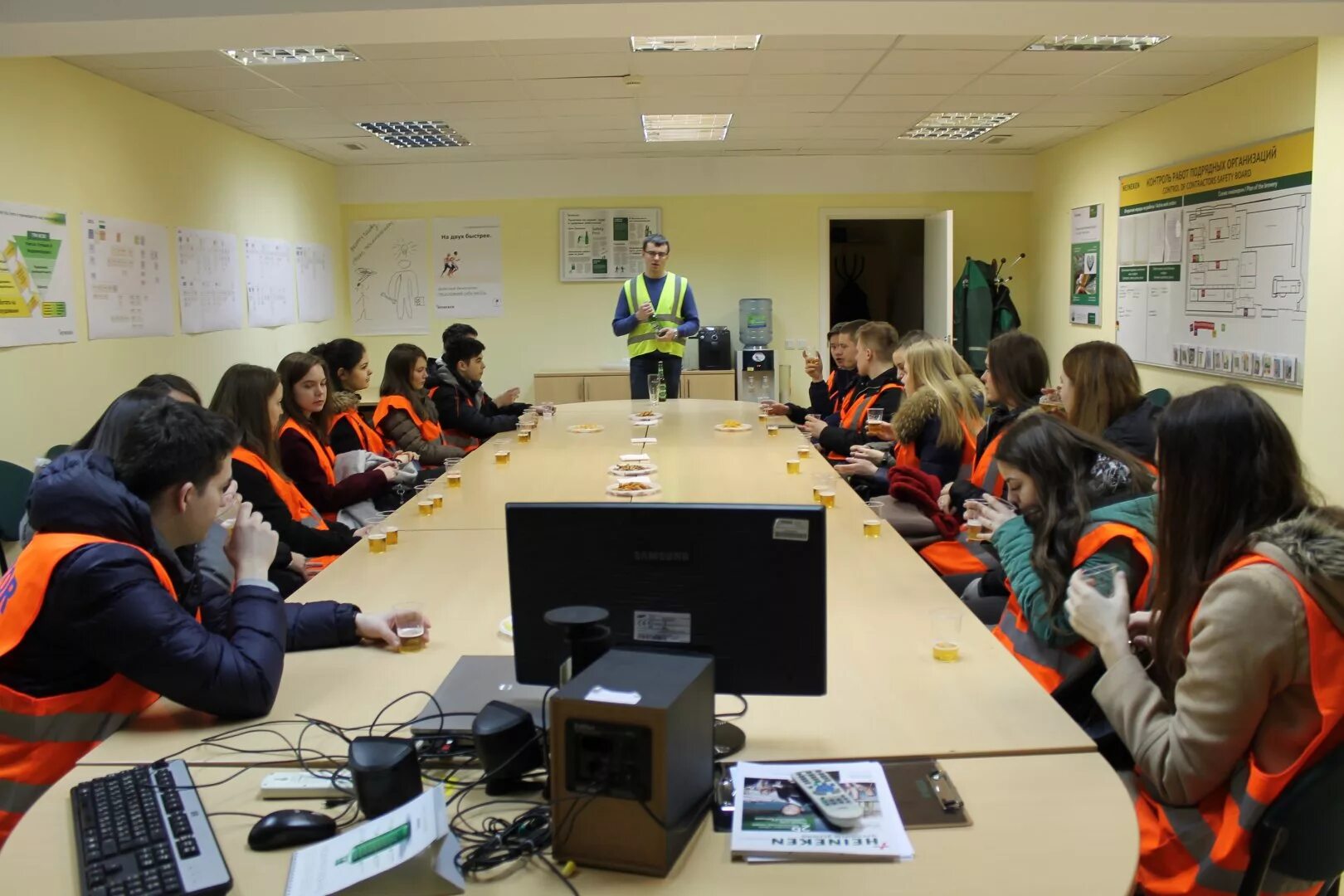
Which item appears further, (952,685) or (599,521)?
(952,685)

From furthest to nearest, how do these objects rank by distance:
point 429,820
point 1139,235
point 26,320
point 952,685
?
point 1139,235, point 26,320, point 952,685, point 429,820

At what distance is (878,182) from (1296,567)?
8.21m

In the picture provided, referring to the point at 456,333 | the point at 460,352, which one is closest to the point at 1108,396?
the point at 460,352

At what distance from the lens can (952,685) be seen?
1843 millimetres

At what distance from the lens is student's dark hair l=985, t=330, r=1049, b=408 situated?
3934mm

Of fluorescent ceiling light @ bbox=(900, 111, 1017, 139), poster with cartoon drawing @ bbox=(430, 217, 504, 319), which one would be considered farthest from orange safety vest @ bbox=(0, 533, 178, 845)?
poster with cartoon drawing @ bbox=(430, 217, 504, 319)

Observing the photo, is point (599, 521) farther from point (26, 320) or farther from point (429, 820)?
point (26, 320)

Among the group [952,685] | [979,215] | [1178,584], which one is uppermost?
[979,215]

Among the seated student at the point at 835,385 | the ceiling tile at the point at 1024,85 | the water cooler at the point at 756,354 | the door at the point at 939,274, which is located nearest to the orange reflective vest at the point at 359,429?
the seated student at the point at 835,385

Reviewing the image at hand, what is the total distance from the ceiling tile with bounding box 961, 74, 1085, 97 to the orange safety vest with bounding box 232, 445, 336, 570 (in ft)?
14.9

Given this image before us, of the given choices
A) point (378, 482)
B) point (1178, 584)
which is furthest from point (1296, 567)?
point (378, 482)

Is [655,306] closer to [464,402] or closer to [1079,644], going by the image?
[464,402]

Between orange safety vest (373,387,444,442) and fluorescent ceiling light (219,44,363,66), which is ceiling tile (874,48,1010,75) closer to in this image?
fluorescent ceiling light (219,44,363,66)

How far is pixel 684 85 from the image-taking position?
615 centimetres
